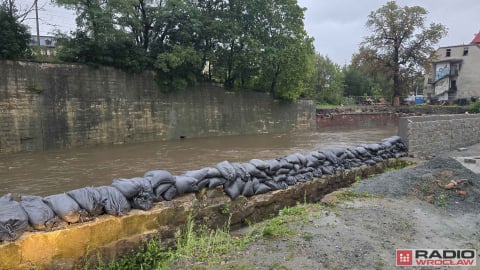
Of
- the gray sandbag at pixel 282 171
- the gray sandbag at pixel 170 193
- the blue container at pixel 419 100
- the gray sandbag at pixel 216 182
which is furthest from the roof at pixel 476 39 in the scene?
the gray sandbag at pixel 170 193

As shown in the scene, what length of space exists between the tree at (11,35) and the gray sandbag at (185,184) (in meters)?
11.4

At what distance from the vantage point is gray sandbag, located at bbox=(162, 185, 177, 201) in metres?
3.99

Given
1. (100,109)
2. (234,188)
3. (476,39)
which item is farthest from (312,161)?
(476,39)

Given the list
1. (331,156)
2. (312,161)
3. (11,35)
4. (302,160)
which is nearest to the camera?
(302,160)

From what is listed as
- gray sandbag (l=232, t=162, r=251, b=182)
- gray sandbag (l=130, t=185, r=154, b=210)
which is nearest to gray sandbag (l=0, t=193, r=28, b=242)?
gray sandbag (l=130, t=185, r=154, b=210)

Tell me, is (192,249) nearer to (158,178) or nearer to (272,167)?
(158,178)

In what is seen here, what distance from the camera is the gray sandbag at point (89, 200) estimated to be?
3.30 meters

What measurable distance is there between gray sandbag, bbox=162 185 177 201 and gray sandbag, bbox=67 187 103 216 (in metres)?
0.77

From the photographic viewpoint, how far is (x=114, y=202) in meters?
3.48

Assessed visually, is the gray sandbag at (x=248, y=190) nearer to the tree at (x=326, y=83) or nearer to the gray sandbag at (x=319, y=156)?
the gray sandbag at (x=319, y=156)

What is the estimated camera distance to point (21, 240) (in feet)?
9.21

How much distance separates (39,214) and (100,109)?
12.7 metres

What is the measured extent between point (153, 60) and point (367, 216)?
1402cm

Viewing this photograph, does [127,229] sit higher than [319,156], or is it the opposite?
[319,156]
